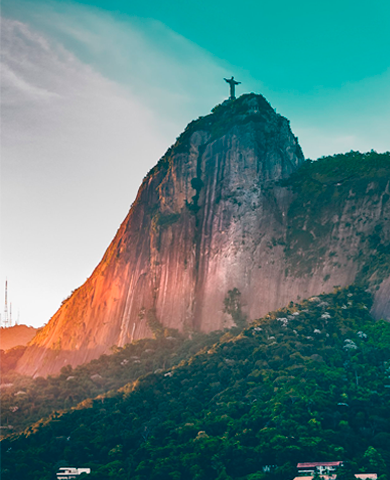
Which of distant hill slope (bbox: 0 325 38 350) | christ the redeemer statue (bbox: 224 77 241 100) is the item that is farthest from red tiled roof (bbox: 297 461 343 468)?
distant hill slope (bbox: 0 325 38 350)

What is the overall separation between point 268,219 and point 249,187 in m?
5.31

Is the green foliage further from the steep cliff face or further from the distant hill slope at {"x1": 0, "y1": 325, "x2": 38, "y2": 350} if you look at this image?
the distant hill slope at {"x1": 0, "y1": 325, "x2": 38, "y2": 350}

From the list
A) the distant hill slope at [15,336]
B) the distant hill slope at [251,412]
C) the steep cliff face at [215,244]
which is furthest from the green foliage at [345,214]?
the distant hill slope at [15,336]

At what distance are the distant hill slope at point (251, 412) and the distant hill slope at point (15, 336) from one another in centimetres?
6465

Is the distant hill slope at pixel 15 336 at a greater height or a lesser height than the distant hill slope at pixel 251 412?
greater

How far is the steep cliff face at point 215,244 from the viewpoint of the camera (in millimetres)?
85375

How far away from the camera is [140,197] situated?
103312 millimetres

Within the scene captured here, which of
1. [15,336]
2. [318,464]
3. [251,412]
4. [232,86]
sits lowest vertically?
[318,464]

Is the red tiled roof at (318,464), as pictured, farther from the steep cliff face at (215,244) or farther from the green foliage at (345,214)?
the steep cliff face at (215,244)

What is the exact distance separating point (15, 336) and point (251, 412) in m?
83.1

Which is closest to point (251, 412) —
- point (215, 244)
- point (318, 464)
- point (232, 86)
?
point (318, 464)

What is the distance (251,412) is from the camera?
59.1 meters

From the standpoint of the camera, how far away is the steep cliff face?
85.4 meters

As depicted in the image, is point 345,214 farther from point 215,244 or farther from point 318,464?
point 318,464
